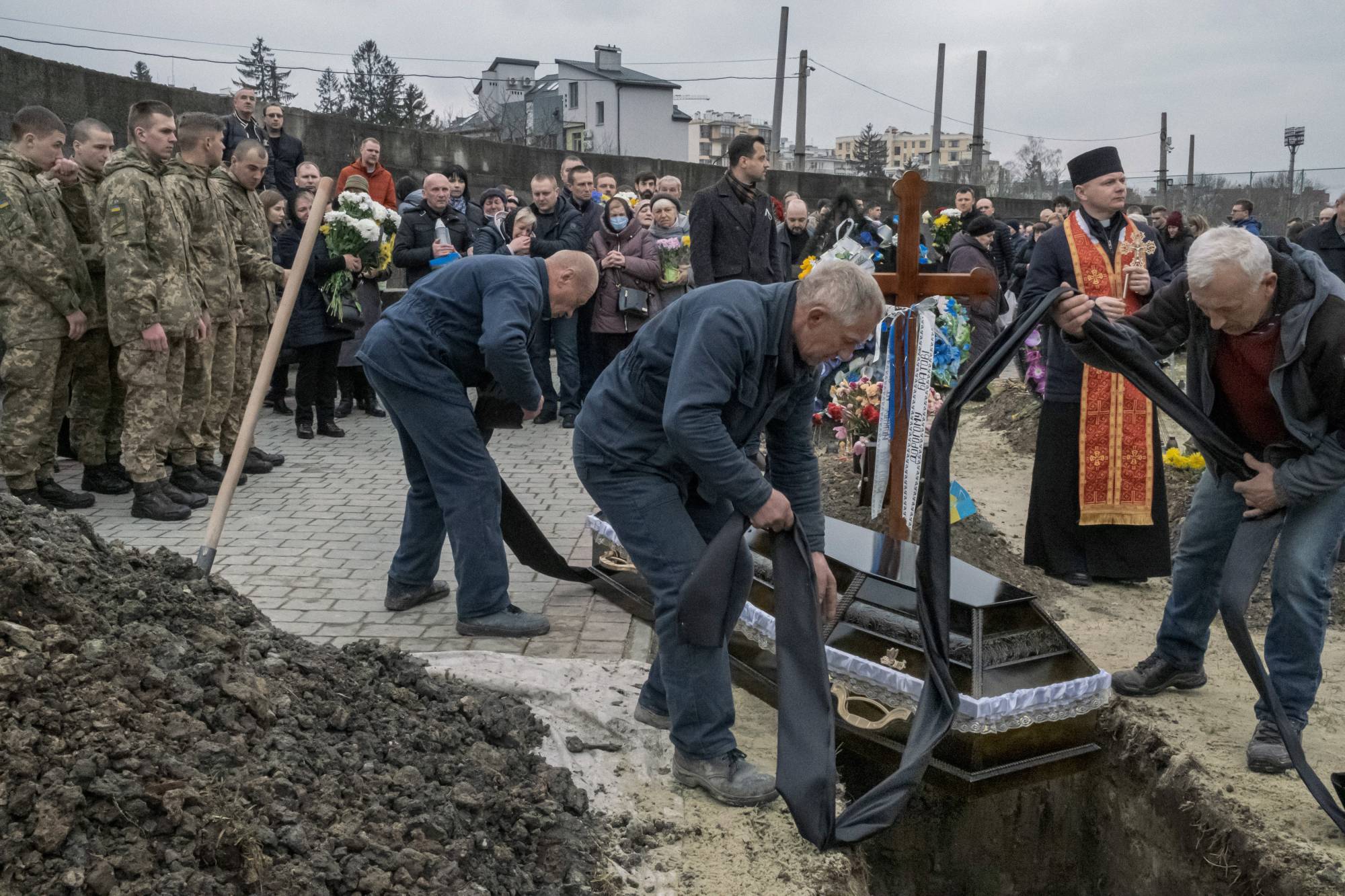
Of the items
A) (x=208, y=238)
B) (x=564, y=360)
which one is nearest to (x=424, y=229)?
(x=564, y=360)

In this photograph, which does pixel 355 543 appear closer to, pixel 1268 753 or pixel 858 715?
pixel 858 715

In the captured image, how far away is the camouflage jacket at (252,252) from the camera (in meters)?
8.16

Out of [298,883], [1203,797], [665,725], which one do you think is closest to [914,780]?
[665,725]

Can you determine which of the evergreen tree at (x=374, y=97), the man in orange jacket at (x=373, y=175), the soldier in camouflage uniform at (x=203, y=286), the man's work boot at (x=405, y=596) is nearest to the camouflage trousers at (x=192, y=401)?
the soldier in camouflage uniform at (x=203, y=286)

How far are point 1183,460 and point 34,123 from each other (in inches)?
323

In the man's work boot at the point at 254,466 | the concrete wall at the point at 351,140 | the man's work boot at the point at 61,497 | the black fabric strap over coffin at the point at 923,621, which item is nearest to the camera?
the black fabric strap over coffin at the point at 923,621

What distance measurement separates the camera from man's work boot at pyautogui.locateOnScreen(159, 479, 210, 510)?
23.2 feet

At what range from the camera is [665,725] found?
14.0 ft

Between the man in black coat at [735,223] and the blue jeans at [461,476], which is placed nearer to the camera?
the blue jeans at [461,476]

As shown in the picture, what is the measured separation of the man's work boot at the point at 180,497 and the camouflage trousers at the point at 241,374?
37.8 inches

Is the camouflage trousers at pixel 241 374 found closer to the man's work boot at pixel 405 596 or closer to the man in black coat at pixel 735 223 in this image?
the man's work boot at pixel 405 596

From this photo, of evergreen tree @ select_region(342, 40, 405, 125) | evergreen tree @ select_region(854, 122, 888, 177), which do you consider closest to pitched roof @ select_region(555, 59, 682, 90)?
evergreen tree @ select_region(854, 122, 888, 177)

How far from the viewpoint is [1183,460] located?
28.9 ft

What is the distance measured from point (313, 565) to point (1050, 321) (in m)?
3.96
